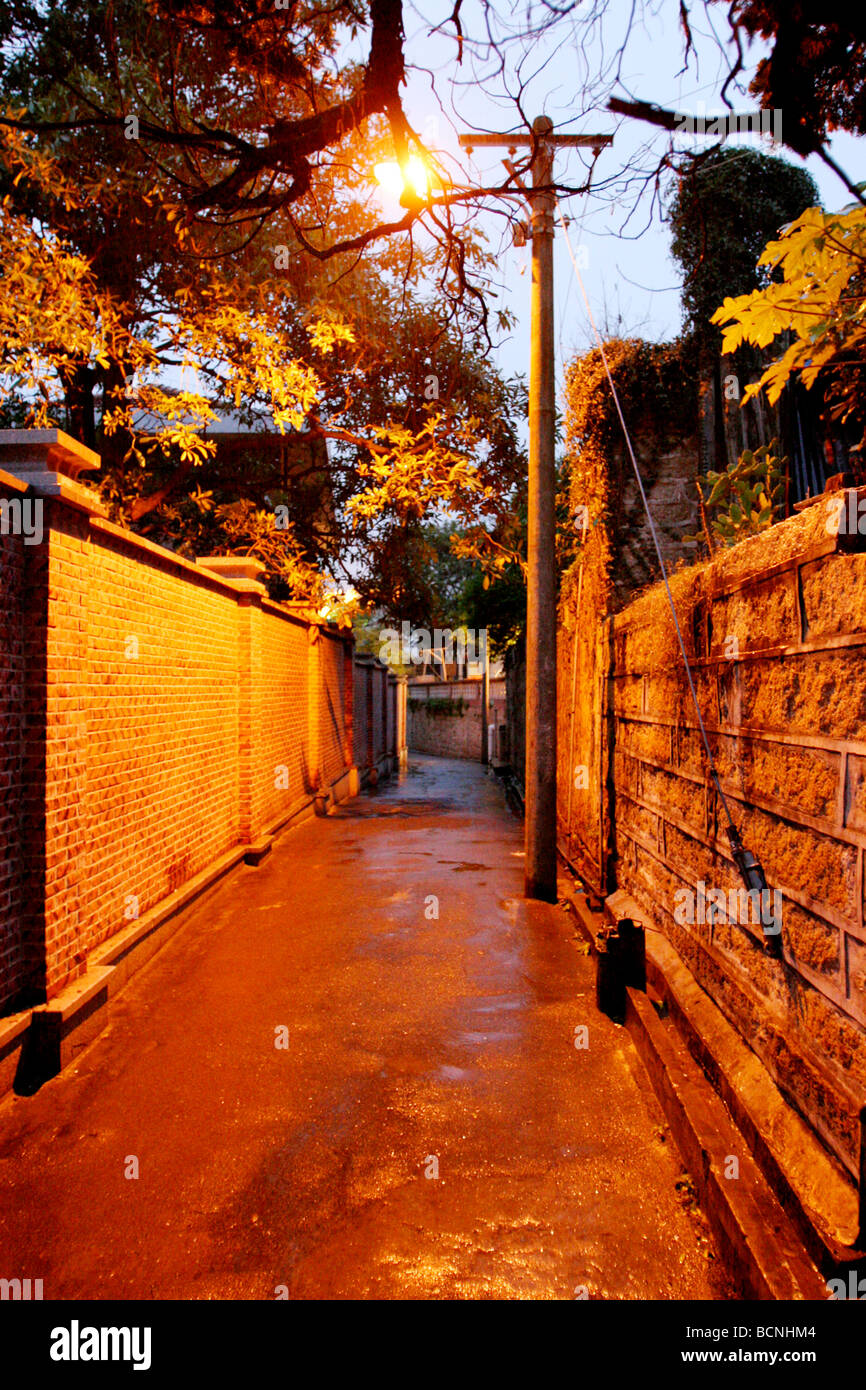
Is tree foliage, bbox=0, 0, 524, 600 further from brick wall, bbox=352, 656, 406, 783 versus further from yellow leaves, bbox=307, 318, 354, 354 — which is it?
brick wall, bbox=352, 656, 406, 783

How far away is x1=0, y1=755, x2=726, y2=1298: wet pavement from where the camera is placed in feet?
8.97

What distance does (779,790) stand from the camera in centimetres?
303

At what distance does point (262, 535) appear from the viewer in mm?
12562

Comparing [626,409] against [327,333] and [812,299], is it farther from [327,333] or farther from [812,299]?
[812,299]

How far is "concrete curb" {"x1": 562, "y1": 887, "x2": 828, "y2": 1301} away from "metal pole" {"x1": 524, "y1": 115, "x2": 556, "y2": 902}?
3.77 m

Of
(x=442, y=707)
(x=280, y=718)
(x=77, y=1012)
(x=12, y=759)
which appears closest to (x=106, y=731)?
(x=12, y=759)

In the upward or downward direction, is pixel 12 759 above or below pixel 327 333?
below

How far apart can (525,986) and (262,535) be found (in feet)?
29.3

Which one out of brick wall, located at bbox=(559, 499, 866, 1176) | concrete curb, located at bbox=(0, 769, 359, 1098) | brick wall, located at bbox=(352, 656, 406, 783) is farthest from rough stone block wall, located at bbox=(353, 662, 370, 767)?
brick wall, located at bbox=(559, 499, 866, 1176)

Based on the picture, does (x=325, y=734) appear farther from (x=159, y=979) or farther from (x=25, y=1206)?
A: (x=25, y=1206)

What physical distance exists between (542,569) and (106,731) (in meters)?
4.47

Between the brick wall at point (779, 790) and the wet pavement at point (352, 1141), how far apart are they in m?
0.76

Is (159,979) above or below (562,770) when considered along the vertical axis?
below

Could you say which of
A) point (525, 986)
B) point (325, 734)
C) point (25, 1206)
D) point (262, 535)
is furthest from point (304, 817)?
point (25, 1206)
